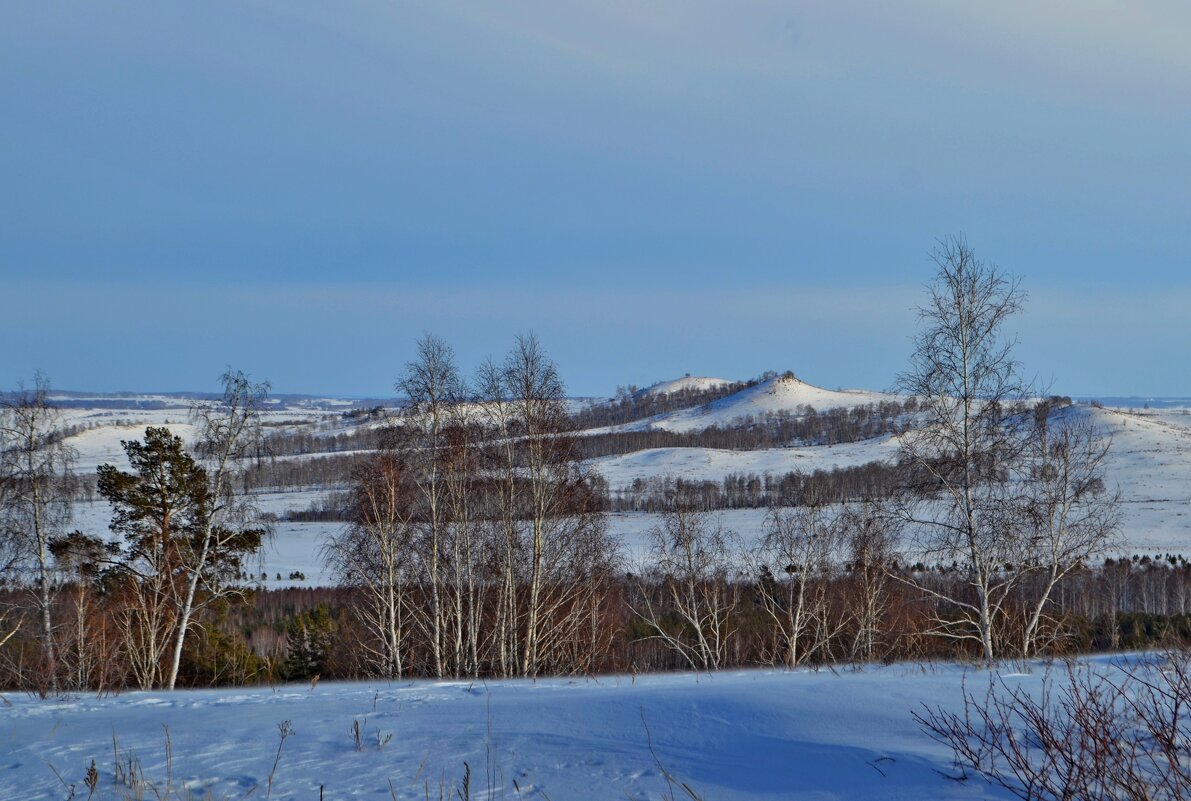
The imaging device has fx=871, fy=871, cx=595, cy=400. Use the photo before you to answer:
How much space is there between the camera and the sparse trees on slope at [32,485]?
Answer: 18.3 meters

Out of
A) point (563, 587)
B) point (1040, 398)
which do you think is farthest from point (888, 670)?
point (563, 587)

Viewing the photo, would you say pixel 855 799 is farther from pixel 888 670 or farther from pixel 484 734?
pixel 888 670

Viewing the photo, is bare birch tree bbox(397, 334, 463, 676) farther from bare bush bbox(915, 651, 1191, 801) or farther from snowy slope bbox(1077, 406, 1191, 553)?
snowy slope bbox(1077, 406, 1191, 553)

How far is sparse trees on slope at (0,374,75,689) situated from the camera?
18.3m

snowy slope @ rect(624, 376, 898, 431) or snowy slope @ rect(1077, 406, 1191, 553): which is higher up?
snowy slope @ rect(624, 376, 898, 431)

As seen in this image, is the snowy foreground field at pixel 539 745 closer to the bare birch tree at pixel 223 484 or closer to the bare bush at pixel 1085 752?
the bare bush at pixel 1085 752

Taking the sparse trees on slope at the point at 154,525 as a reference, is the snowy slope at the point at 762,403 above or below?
above

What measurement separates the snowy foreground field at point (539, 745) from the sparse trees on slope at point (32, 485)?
43.6 feet

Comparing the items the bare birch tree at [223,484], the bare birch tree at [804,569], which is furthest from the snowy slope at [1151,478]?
the bare birch tree at [223,484]

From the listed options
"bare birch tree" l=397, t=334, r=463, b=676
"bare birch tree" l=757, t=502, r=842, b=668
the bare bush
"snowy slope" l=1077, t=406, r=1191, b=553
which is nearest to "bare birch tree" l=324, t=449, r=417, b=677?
"bare birch tree" l=397, t=334, r=463, b=676

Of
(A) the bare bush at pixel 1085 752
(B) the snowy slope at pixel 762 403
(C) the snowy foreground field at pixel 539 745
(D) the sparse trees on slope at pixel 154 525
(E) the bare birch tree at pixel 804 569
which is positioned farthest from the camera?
(B) the snowy slope at pixel 762 403

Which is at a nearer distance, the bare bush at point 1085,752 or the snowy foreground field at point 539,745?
the bare bush at point 1085,752

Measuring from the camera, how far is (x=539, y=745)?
501 cm

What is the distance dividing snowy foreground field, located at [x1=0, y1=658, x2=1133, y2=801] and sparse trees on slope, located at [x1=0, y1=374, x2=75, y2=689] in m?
13.3
